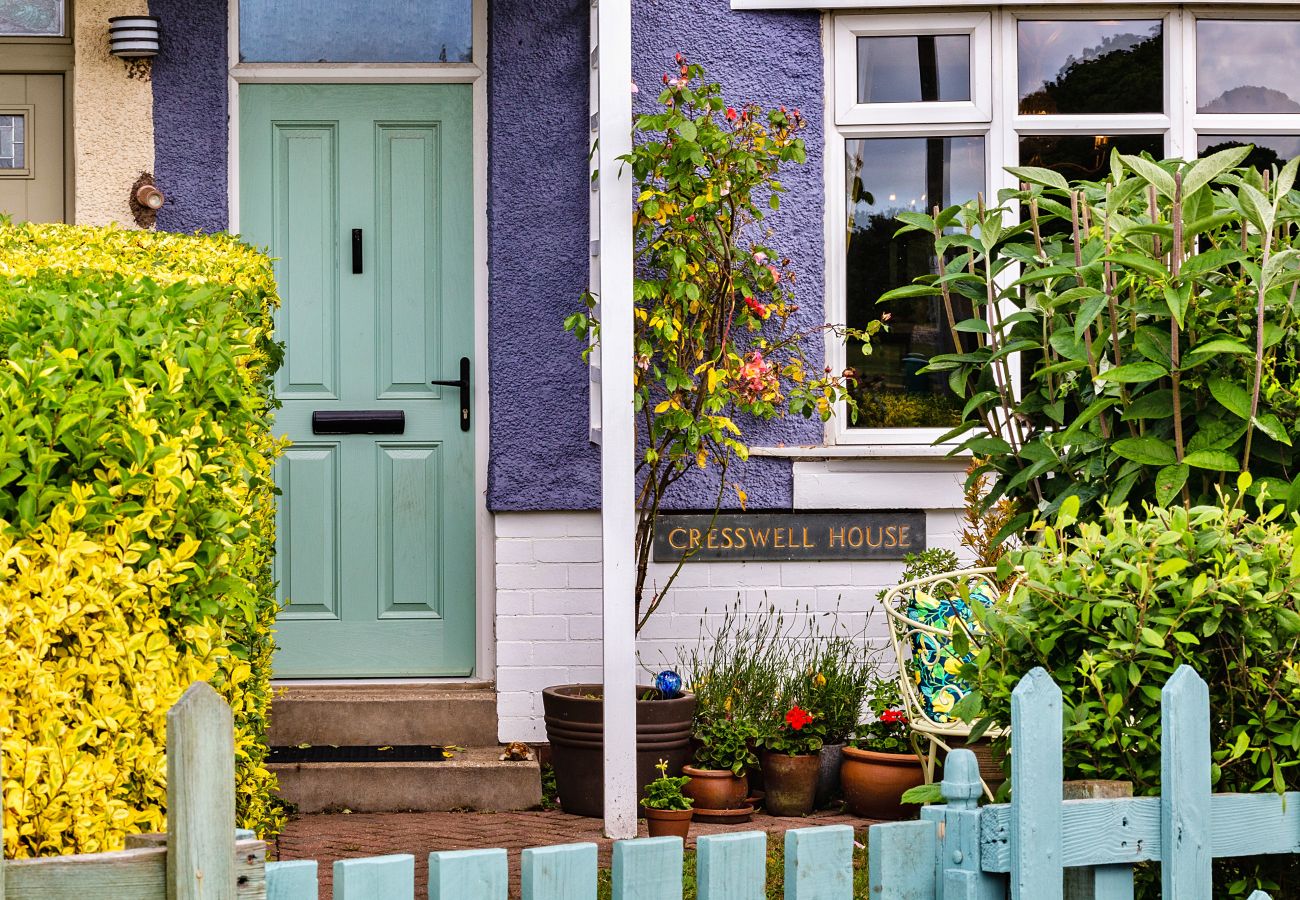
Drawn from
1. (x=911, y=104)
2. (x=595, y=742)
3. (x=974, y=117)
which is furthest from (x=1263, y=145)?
(x=595, y=742)

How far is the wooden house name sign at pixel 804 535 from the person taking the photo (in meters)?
6.34

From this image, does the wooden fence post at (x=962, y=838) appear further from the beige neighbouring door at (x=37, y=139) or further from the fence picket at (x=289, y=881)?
the beige neighbouring door at (x=37, y=139)

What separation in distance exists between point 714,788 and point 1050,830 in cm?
352

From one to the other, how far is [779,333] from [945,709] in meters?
1.89

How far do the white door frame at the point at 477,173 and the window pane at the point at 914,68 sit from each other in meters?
1.64

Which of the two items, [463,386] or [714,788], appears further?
[463,386]

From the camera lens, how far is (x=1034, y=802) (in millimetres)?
2266

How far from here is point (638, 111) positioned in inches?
248

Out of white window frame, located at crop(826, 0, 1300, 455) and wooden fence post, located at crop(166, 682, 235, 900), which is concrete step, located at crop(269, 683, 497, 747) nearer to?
white window frame, located at crop(826, 0, 1300, 455)

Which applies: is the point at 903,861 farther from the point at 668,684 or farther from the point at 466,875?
the point at 668,684

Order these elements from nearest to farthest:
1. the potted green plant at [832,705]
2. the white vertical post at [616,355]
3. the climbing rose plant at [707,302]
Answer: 1. the white vertical post at [616,355]
2. the climbing rose plant at [707,302]
3. the potted green plant at [832,705]

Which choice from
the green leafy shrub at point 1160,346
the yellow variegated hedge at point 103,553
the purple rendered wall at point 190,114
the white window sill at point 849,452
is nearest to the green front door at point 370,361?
the purple rendered wall at point 190,114

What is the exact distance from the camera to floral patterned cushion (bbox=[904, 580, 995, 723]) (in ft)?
17.1

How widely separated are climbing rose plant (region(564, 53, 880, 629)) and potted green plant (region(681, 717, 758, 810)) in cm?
59
